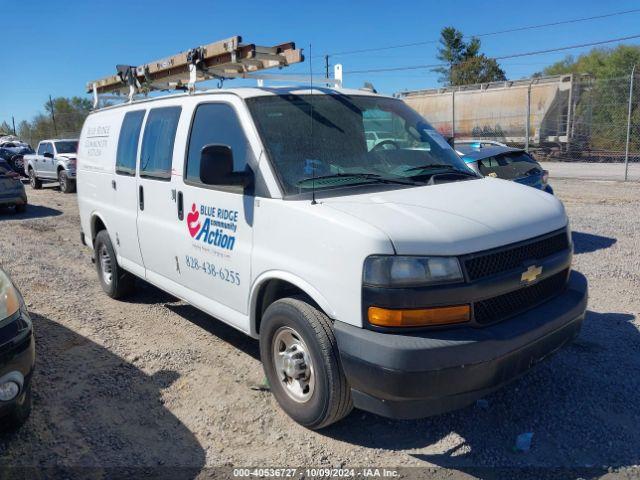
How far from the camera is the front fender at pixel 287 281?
123 inches

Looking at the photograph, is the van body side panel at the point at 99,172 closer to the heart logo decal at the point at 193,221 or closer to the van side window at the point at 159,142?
the van side window at the point at 159,142

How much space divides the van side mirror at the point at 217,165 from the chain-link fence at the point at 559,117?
17977mm

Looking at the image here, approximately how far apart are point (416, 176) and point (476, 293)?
48.2 inches

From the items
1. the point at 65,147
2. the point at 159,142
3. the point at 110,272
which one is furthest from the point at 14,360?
the point at 65,147

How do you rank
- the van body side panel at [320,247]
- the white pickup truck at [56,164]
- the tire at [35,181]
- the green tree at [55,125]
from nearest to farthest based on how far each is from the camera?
the van body side panel at [320,247], the white pickup truck at [56,164], the tire at [35,181], the green tree at [55,125]

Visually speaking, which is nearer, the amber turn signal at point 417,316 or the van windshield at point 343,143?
the amber turn signal at point 417,316

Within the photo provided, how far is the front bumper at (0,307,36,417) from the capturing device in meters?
3.15

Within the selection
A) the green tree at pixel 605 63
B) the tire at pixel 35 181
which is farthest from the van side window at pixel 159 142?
the green tree at pixel 605 63

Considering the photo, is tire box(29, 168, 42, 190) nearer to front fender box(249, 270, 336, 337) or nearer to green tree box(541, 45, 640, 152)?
front fender box(249, 270, 336, 337)

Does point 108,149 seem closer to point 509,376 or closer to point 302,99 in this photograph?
point 302,99

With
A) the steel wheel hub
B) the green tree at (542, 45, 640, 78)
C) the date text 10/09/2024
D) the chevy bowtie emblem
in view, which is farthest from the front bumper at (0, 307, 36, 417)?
the green tree at (542, 45, 640, 78)

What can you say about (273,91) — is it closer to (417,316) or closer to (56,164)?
(417,316)

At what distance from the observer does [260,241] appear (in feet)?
11.8

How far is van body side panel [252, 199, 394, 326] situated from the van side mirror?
27 centimetres
